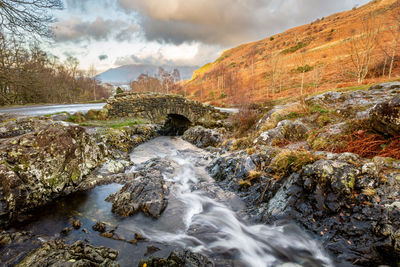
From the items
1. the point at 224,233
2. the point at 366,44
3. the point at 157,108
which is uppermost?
the point at 366,44

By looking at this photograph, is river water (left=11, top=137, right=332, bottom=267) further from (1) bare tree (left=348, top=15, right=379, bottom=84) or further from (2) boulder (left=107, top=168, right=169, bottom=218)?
(1) bare tree (left=348, top=15, right=379, bottom=84)

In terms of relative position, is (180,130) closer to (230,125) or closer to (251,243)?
(230,125)

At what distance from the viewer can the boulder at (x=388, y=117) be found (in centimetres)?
414

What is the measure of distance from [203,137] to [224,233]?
985cm

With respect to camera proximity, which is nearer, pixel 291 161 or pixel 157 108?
pixel 291 161

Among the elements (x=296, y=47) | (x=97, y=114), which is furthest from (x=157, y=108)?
(x=296, y=47)

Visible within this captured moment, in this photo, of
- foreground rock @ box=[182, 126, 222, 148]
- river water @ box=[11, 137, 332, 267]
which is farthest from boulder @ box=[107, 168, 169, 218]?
foreground rock @ box=[182, 126, 222, 148]

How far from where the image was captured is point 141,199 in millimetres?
5152

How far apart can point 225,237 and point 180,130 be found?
16.3 m

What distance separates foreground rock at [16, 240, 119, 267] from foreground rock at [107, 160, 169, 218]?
4.84ft

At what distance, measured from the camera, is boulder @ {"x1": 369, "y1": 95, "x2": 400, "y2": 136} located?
4145 mm

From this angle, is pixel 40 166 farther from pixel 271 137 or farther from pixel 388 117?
pixel 388 117

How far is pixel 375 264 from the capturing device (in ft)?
9.70

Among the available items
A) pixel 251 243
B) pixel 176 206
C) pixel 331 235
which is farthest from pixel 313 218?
pixel 176 206
